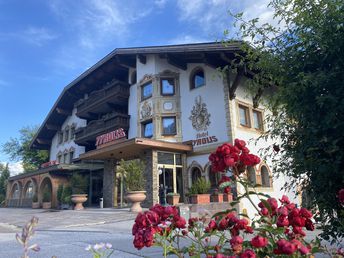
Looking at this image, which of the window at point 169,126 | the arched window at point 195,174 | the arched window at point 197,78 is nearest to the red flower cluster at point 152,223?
the arched window at point 195,174

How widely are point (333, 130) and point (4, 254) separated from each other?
5711 millimetres

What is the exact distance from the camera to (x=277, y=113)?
5164 mm

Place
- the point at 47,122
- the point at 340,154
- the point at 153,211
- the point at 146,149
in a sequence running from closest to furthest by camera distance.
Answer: the point at 153,211 < the point at 340,154 < the point at 146,149 < the point at 47,122

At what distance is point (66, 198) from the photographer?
19672 mm

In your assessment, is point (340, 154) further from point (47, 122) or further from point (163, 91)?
point (47, 122)

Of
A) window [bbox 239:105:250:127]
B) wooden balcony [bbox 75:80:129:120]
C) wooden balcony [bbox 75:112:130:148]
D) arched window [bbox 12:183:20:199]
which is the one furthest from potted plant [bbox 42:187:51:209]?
window [bbox 239:105:250:127]

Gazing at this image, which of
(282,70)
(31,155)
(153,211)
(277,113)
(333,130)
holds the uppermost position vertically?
(31,155)

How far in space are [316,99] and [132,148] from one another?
12.4m

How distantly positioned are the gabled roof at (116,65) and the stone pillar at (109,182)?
7.10 meters

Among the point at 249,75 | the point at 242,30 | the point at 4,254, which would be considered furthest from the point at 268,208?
the point at 249,75

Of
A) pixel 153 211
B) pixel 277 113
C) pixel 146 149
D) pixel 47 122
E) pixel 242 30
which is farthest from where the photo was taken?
pixel 47 122

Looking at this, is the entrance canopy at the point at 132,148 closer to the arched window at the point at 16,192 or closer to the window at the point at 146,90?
the window at the point at 146,90

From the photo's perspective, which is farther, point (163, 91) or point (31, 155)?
point (31, 155)

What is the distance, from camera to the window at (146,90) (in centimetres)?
→ 1888
